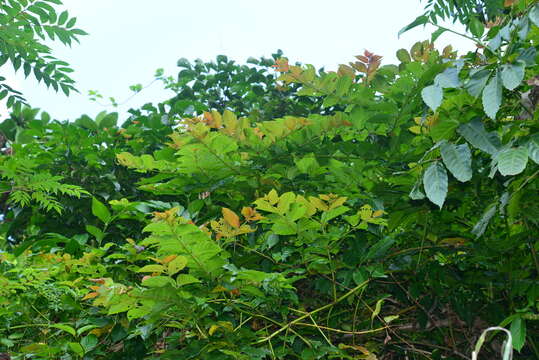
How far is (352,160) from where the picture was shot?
6.99ft

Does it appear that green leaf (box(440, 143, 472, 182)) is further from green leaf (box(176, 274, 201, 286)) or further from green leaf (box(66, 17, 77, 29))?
green leaf (box(66, 17, 77, 29))

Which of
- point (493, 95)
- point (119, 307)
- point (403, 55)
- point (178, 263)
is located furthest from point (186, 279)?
point (403, 55)

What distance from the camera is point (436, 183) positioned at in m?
1.53

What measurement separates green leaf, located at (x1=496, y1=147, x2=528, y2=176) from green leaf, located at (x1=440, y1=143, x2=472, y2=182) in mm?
85

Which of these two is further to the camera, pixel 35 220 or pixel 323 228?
pixel 35 220

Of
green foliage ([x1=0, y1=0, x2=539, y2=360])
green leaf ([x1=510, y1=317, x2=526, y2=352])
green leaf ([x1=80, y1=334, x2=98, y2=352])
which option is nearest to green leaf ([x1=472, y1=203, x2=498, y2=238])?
green foliage ([x1=0, y1=0, x2=539, y2=360])

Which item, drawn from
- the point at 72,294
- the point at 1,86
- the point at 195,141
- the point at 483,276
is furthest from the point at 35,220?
the point at 483,276

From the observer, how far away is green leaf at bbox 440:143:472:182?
151 cm

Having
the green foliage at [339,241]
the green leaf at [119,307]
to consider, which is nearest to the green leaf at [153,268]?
the green foliage at [339,241]

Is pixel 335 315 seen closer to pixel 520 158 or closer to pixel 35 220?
pixel 520 158

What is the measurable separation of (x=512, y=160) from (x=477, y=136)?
17 centimetres

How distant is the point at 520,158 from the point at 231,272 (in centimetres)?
84

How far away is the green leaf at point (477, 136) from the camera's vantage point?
155cm

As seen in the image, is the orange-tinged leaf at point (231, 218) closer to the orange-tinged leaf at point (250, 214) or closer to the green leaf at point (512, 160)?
the orange-tinged leaf at point (250, 214)
